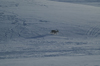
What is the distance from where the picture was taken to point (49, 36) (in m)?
8.44

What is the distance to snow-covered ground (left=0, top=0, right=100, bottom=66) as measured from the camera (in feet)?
19.1

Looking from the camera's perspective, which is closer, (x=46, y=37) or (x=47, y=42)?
(x=47, y=42)

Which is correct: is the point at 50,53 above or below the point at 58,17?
below

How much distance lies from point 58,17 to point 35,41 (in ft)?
17.4

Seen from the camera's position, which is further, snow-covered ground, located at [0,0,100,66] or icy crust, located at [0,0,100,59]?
icy crust, located at [0,0,100,59]

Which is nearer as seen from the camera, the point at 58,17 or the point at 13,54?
the point at 13,54

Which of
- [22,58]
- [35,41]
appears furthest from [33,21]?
[22,58]

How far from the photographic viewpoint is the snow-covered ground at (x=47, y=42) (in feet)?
19.1

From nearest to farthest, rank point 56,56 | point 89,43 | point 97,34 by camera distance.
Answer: point 56,56 → point 89,43 → point 97,34

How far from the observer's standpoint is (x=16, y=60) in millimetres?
5703

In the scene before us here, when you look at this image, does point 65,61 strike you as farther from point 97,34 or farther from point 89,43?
point 97,34

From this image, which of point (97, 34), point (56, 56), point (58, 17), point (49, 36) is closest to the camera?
point (56, 56)

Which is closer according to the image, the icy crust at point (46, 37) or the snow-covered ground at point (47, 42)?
the snow-covered ground at point (47, 42)

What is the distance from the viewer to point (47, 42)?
7.52 metres
